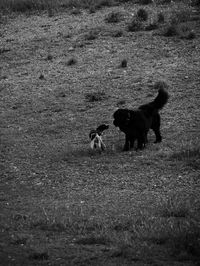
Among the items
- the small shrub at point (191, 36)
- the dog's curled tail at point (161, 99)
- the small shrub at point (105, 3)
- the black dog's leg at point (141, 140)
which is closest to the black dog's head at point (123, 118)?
the black dog's leg at point (141, 140)

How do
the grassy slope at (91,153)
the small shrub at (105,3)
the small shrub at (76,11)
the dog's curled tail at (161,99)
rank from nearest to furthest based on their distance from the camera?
the grassy slope at (91,153) → the dog's curled tail at (161,99) → the small shrub at (76,11) → the small shrub at (105,3)

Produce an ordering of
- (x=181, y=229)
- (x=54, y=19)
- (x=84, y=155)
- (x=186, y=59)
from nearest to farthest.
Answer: (x=181, y=229) → (x=84, y=155) → (x=186, y=59) → (x=54, y=19)

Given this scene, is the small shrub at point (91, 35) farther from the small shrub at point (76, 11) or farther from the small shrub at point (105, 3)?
the small shrub at point (105, 3)

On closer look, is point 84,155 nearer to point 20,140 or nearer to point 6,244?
point 20,140

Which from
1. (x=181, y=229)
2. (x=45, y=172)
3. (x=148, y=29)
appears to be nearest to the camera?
(x=181, y=229)

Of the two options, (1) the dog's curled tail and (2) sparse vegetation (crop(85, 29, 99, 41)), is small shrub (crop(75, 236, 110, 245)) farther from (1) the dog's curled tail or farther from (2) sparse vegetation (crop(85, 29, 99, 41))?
(2) sparse vegetation (crop(85, 29, 99, 41))

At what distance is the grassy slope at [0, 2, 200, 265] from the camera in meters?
8.77

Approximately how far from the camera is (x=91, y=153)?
13.9 metres

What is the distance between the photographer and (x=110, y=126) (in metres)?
15.9

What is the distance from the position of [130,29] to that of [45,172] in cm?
1174

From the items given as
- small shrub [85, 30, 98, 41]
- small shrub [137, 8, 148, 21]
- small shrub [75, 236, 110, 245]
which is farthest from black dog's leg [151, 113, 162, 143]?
small shrub [137, 8, 148, 21]

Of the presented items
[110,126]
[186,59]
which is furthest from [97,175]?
[186,59]

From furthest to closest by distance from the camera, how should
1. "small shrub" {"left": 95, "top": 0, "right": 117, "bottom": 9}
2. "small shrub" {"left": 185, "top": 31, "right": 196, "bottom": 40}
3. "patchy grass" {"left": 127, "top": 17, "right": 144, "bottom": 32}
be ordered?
1. "small shrub" {"left": 95, "top": 0, "right": 117, "bottom": 9}
2. "patchy grass" {"left": 127, "top": 17, "right": 144, "bottom": 32}
3. "small shrub" {"left": 185, "top": 31, "right": 196, "bottom": 40}

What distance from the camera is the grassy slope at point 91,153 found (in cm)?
877
